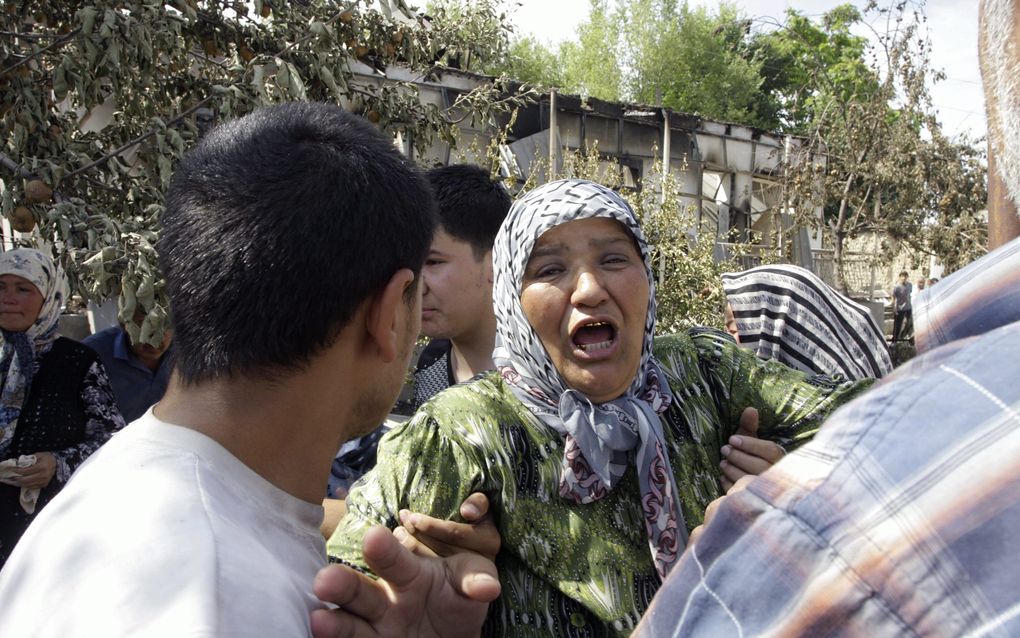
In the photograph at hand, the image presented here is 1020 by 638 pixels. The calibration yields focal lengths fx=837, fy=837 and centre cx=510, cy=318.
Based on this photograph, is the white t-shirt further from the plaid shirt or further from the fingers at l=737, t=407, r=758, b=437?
the fingers at l=737, t=407, r=758, b=437

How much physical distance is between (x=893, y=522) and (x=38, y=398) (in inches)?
163

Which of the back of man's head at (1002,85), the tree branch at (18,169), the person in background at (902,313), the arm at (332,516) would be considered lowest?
the person in background at (902,313)

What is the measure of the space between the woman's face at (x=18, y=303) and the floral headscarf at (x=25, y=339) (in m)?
0.02

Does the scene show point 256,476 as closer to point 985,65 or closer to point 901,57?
point 985,65

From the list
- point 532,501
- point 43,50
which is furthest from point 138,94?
point 532,501

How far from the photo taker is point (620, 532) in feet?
5.96

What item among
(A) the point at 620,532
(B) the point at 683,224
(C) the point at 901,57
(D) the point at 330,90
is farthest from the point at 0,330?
(C) the point at 901,57

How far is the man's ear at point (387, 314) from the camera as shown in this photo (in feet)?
4.19

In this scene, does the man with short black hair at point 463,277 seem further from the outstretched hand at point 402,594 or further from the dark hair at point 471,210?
the outstretched hand at point 402,594

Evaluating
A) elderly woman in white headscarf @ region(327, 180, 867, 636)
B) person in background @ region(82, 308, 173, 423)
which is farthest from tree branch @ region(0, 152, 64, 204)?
elderly woman in white headscarf @ region(327, 180, 867, 636)

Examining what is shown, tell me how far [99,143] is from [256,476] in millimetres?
4785

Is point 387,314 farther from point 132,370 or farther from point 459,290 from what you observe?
point 132,370

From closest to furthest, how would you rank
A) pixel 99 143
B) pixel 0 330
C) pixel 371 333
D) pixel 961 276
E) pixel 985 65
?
1. pixel 961 276
2. pixel 985 65
3. pixel 371 333
4. pixel 0 330
5. pixel 99 143

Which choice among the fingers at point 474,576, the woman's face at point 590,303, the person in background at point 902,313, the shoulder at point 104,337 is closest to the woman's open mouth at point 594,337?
the woman's face at point 590,303
